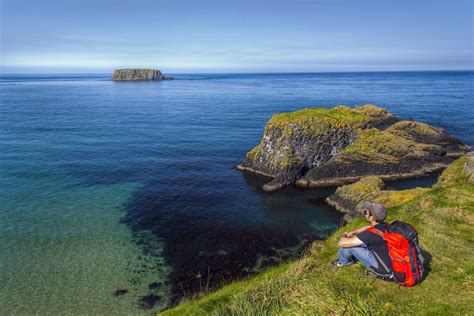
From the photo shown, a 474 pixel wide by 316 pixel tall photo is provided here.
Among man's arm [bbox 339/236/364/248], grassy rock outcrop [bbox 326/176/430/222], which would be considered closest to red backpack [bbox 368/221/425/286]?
man's arm [bbox 339/236/364/248]

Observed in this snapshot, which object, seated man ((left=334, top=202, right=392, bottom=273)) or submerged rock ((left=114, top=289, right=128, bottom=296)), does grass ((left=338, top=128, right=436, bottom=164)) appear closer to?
submerged rock ((left=114, top=289, right=128, bottom=296))

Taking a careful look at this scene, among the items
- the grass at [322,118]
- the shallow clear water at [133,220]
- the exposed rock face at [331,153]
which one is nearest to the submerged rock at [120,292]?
the shallow clear water at [133,220]

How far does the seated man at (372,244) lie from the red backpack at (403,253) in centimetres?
10

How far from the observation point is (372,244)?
9164 mm

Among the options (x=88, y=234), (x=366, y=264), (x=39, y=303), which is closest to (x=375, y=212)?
(x=366, y=264)

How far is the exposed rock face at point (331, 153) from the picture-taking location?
4162 centimetres

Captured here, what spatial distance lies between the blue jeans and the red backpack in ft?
0.84

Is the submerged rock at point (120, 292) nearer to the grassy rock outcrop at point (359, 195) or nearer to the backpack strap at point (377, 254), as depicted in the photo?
the backpack strap at point (377, 254)

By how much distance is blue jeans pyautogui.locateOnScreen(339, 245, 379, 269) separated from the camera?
9.43 meters

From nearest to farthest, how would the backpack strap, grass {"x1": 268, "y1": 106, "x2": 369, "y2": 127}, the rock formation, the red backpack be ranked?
the red backpack, the backpack strap, the rock formation, grass {"x1": 268, "y1": 106, "x2": 369, "y2": 127}

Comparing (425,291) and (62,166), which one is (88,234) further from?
(425,291)

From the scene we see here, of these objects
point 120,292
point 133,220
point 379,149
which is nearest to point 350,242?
point 120,292

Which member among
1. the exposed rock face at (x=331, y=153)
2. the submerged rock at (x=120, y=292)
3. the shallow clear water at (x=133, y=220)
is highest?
the exposed rock face at (x=331, y=153)

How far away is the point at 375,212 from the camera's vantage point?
9.14 meters
